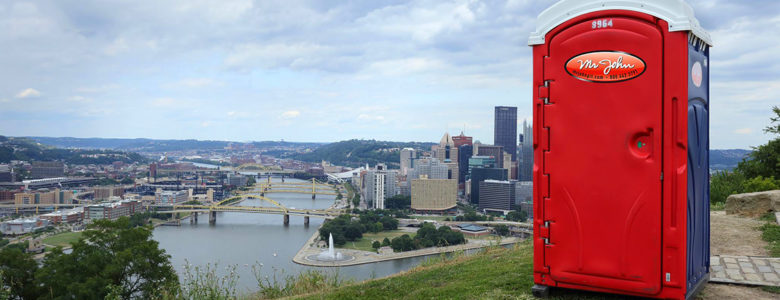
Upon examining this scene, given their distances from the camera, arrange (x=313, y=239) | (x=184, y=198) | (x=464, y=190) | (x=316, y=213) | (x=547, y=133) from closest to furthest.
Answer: (x=547, y=133) → (x=313, y=239) → (x=316, y=213) → (x=184, y=198) → (x=464, y=190)

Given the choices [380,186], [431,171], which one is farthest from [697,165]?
[431,171]

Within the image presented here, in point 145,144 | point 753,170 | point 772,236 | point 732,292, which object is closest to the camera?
point 732,292

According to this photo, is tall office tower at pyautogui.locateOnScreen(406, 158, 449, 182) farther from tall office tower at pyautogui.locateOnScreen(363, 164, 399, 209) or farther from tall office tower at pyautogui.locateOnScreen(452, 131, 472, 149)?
tall office tower at pyautogui.locateOnScreen(452, 131, 472, 149)

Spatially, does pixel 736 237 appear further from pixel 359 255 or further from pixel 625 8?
Answer: pixel 359 255

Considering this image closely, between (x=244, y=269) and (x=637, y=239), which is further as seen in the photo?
Answer: (x=244, y=269)

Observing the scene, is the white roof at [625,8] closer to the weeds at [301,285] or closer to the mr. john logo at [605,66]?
the mr. john logo at [605,66]

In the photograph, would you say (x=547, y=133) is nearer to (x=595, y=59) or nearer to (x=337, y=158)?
(x=595, y=59)

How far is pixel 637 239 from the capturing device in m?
2.42

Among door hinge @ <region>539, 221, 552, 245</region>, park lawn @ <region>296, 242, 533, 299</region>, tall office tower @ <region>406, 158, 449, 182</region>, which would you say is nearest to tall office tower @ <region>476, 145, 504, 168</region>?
tall office tower @ <region>406, 158, 449, 182</region>

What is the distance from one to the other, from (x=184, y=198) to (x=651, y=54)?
1889 inches

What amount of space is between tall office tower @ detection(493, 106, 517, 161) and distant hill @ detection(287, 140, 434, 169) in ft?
55.4

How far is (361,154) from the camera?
97.6 m

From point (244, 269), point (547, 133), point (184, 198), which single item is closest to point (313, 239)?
point (244, 269)

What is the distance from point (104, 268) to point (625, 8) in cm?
745
